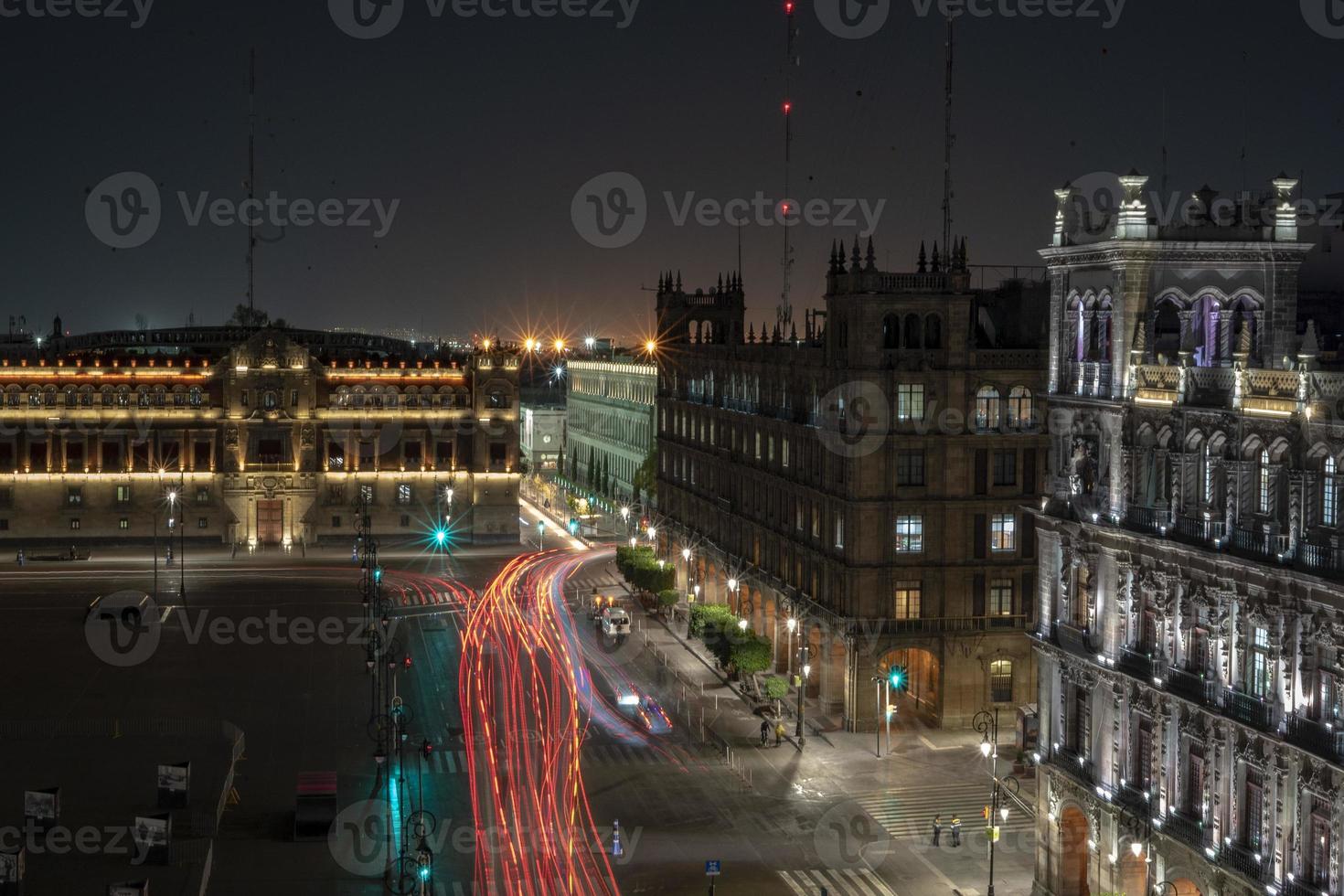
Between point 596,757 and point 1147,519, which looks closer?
point 1147,519

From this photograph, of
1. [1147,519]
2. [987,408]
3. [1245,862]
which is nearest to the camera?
[1245,862]

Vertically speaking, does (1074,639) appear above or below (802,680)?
above

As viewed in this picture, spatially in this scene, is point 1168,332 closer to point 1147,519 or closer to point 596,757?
point 1147,519

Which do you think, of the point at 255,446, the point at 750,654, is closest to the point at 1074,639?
the point at 750,654

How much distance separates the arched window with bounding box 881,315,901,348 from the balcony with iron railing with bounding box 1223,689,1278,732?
36862 millimetres

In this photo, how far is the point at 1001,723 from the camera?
78000 millimetres

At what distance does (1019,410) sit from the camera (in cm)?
8006

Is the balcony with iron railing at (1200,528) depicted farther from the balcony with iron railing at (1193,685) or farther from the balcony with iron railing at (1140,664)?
the balcony with iron railing at (1140,664)

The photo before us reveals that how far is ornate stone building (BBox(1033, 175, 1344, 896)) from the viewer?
41.5 metres

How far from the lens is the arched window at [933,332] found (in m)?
79.9

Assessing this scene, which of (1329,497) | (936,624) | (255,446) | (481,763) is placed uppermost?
(1329,497)

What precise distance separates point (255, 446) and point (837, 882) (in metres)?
98.8

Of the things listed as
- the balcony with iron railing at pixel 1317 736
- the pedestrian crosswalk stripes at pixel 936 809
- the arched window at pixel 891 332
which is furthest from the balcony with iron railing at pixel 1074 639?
the arched window at pixel 891 332

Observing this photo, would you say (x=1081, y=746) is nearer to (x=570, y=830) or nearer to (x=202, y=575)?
(x=570, y=830)
